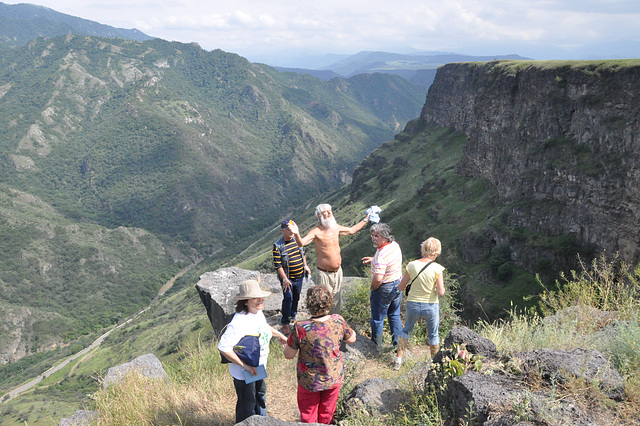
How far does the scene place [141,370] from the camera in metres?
7.44

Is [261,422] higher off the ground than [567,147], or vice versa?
[567,147]

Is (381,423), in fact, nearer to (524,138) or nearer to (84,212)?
(524,138)

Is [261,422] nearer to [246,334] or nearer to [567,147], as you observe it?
[246,334]

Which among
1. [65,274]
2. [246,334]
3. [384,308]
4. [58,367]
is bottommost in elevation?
[58,367]

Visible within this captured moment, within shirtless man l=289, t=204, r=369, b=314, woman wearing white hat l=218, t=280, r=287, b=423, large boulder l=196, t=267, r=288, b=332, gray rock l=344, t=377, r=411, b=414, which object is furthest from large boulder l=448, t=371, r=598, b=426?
large boulder l=196, t=267, r=288, b=332

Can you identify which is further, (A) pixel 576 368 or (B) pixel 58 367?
(B) pixel 58 367

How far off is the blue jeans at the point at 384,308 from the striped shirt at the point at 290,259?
1.63 m

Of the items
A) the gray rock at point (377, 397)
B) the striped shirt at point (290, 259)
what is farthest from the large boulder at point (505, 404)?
the striped shirt at point (290, 259)

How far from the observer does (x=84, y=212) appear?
170 meters

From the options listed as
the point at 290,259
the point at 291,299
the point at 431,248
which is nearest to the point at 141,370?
the point at 291,299

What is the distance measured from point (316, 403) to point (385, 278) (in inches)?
110

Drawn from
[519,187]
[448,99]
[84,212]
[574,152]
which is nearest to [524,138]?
[519,187]

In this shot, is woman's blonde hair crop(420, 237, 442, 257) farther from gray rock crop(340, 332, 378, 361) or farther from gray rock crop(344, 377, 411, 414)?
gray rock crop(340, 332, 378, 361)

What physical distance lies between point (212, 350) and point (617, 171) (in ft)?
117
